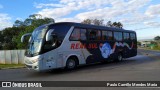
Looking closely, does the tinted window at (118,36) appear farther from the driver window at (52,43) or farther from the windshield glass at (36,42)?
the windshield glass at (36,42)

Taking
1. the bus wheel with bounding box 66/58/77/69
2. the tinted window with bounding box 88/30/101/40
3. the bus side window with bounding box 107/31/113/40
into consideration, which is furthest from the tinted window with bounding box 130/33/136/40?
the bus wheel with bounding box 66/58/77/69

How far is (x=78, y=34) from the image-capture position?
17156 millimetres

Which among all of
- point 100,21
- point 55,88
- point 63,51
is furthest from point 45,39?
point 100,21

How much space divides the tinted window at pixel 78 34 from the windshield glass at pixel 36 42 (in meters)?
2.34

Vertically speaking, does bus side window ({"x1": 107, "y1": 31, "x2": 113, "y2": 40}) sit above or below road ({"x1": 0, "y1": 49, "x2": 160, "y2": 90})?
above

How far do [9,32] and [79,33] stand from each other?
69523 millimetres

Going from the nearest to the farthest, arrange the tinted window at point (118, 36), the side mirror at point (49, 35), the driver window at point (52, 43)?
the side mirror at point (49, 35)
the driver window at point (52, 43)
the tinted window at point (118, 36)

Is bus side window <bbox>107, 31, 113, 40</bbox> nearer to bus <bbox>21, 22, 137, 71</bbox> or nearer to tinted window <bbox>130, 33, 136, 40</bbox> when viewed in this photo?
bus <bbox>21, 22, 137, 71</bbox>

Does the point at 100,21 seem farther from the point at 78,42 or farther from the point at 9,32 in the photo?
the point at 78,42

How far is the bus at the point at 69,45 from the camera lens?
1445cm

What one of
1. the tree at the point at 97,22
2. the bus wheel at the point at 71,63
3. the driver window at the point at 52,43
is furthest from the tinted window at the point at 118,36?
the tree at the point at 97,22

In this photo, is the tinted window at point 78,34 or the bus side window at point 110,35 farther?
the bus side window at point 110,35

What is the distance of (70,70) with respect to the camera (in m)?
16.3

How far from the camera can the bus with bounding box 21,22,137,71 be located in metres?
14.4
